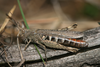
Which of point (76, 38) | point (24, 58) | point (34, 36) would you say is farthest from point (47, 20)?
point (24, 58)

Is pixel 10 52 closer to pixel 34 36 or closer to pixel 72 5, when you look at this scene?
pixel 34 36

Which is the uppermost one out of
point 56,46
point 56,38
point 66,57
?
point 56,38

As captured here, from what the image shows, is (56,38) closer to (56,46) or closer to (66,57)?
(56,46)

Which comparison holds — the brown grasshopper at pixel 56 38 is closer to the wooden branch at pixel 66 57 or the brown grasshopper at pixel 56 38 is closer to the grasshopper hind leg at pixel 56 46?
the grasshopper hind leg at pixel 56 46

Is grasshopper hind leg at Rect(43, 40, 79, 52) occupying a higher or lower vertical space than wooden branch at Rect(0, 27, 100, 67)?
higher

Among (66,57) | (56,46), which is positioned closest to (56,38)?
(56,46)

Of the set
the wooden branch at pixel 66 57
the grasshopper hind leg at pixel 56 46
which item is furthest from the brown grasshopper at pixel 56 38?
the wooden branch at pixel 66 57

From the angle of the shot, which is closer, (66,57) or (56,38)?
(66,57)

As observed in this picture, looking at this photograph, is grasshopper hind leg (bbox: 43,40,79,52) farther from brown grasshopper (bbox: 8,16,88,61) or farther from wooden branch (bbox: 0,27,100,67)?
wooden branch (bbox: 0,27,100,67)

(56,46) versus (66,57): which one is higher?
(56,46)

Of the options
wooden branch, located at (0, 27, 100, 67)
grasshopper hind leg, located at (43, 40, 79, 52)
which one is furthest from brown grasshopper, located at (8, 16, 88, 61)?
wooden branch, located at (0, 27, 100, 67)
